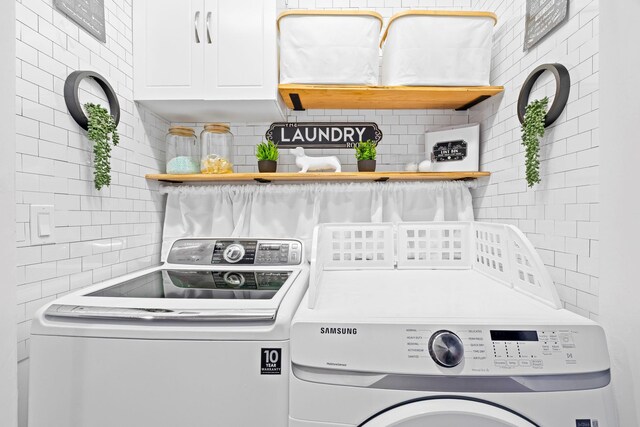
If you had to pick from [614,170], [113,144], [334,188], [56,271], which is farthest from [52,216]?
[614,170]

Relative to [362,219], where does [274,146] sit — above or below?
above

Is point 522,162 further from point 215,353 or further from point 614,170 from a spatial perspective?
point 215,353

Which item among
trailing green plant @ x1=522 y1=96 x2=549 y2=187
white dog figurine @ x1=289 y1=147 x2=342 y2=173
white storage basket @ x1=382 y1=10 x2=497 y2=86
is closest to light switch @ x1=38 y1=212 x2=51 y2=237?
white dog figurine @ x1=289 y1=147 x2=342 y2=173

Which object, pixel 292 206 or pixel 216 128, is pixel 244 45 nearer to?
pixel 216 128

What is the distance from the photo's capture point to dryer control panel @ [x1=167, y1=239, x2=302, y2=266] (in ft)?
5.71

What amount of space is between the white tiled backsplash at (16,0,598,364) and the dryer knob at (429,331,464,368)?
61cm

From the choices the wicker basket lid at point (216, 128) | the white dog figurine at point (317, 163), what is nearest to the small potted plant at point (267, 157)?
the white dog figurine at point (317, 163)

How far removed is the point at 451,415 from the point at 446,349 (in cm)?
15

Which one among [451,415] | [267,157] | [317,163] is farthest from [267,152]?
[451,415]

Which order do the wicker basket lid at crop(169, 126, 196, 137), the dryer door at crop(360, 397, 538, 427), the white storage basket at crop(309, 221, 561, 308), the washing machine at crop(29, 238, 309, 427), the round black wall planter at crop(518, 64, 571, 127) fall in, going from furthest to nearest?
the wicker basket lid at crop(169, 126, 196, 137), the white storage basket at crop(309, 221, 561, 308), the round black wall planter at crop(518, 64, 571, 127), the washing machine at crop(29, 238, 309, 427), the dryer door at crop(360, 397, 538, 427)

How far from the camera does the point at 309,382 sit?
89cm

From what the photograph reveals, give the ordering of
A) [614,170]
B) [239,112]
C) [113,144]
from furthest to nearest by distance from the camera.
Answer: [239,112] → [113,144] → [614,170]

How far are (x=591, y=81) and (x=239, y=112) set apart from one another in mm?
1572

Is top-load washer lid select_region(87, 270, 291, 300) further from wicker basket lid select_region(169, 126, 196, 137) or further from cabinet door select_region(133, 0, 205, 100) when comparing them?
cabinet door select_region(133, 0, 205, 100)
